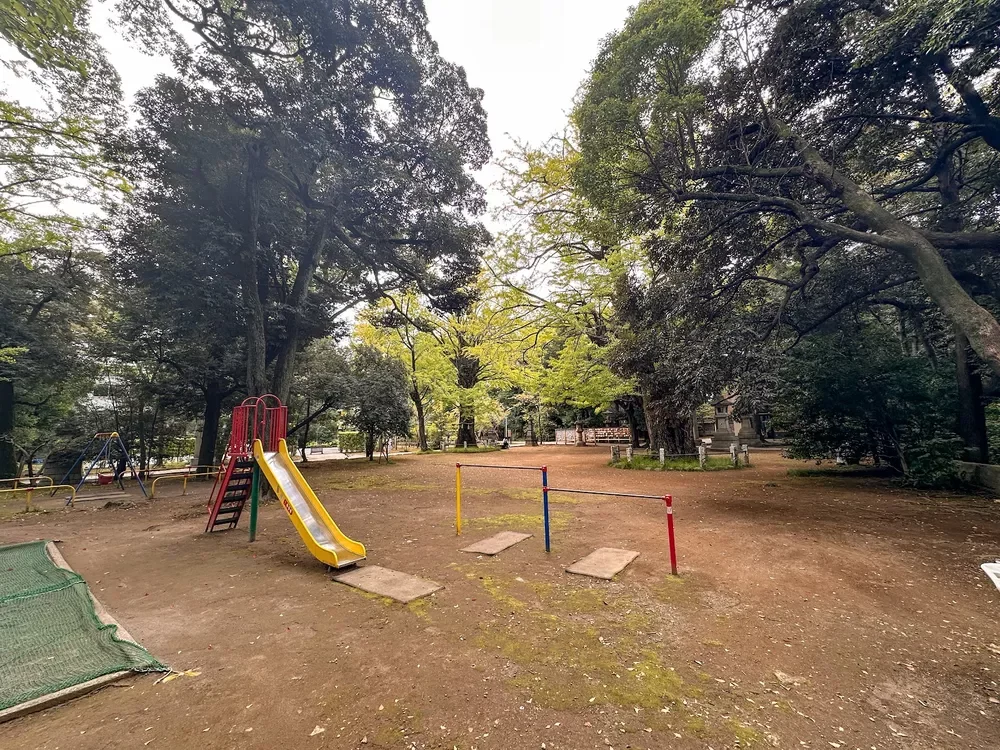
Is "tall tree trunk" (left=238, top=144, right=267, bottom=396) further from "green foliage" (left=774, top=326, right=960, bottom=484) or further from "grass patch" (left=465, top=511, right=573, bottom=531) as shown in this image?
"green foliage" (left=774, top=326, right=960, bottom=484)

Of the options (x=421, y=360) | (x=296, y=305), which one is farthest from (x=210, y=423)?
(x=421, y=360)

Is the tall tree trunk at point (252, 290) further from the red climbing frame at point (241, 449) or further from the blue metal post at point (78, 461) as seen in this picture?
the blue metal post at point (78, 461)

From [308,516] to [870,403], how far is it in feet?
38.9

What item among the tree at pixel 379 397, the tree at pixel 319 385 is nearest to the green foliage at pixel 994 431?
A: the tree at pixel 379 397

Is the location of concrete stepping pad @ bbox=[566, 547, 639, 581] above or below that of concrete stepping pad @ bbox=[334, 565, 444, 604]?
below

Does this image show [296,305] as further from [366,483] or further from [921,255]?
[921,255]

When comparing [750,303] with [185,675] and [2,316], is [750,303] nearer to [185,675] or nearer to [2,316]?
[185,675]

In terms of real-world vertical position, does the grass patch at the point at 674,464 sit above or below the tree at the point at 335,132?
below

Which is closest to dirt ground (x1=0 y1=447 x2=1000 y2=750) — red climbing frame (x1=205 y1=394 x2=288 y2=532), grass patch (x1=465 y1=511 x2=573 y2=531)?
grass patch (x1=465 y1=511 x2=573 y2=531)

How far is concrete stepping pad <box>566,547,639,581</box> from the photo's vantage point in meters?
4.28

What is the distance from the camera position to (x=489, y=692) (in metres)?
2.41

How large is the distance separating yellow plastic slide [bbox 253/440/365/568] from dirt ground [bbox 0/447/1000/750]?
0.89 ft

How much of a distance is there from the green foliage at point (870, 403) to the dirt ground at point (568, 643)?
291 cm

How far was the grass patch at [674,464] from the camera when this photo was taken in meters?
12.7
